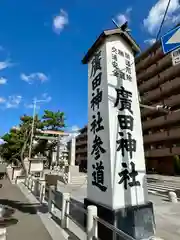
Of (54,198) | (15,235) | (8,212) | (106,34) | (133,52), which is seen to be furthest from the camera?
(54,198)

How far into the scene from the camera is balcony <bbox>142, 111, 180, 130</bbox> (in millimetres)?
25906

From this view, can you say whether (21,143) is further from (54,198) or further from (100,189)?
(100,189)

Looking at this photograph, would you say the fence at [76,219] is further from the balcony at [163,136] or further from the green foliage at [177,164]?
the balcony at [163,136]

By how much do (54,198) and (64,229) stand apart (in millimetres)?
2014

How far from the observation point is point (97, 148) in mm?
5504

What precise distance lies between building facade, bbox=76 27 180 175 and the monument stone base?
20.9m

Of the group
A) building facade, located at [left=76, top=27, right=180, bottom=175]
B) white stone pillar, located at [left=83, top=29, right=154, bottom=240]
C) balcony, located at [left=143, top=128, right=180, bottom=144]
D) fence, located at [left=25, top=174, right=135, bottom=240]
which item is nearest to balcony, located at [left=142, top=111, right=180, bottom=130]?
building facade, located at [left=76, top=27, right=180, bottom=175]

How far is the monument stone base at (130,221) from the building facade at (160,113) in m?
20.9

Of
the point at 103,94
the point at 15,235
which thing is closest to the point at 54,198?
the point at 15,235

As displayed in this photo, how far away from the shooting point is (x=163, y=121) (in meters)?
28.1

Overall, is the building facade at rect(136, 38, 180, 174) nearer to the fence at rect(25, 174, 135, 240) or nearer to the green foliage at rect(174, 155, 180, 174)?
the green foliage at rect(174, 155, 180, 174)

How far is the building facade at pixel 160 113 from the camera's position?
26.4m

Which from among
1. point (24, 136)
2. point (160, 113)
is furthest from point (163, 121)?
point (24, 136)

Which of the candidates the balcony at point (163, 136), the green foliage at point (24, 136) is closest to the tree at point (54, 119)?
the green foliage at point (24, 136)
